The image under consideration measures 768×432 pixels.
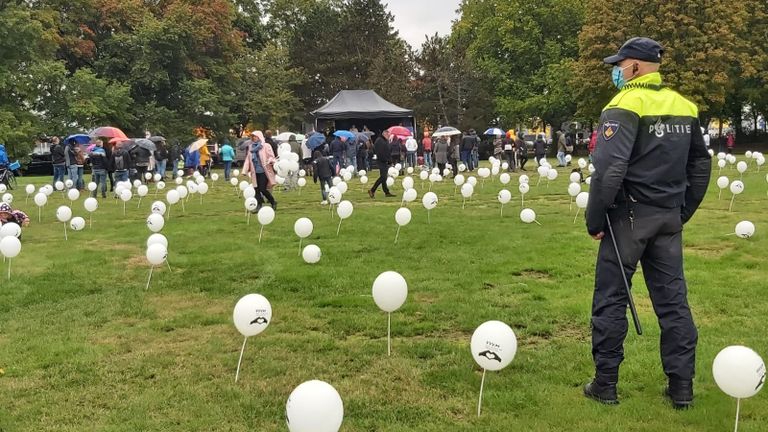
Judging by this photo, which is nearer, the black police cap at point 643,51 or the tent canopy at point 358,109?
the black police cap at point 643,51

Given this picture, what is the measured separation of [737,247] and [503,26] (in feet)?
125

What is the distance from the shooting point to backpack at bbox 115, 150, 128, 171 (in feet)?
55.8

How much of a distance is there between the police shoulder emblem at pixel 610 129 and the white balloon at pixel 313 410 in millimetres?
2101

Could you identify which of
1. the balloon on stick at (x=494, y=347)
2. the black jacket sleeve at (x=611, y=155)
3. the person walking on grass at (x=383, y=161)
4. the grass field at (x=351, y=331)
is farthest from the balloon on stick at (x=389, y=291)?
the person walking on grass at (x=383, y=161)

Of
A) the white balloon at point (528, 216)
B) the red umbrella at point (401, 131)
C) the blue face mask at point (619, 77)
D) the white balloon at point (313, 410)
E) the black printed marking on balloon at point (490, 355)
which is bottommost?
the black printed marking on balloon at point (490, 355)

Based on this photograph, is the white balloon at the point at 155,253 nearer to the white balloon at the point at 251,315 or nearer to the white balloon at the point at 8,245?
the white balloon at the point at 8,245

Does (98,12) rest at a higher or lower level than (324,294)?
higher

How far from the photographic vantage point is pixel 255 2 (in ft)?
164

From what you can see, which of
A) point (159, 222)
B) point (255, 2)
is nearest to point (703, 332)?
point (159, 222)

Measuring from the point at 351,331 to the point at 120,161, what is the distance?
13615 mm

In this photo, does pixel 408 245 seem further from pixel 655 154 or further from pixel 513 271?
pixel 655 154

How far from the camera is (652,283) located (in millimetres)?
3789

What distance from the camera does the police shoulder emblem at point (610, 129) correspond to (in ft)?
11.7

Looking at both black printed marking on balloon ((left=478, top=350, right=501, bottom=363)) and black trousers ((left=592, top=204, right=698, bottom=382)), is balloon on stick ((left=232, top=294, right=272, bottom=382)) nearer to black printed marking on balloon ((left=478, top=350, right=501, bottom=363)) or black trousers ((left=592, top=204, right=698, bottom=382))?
black printed marking on balloon ((left=478, top=350, right=501, bottom=363))
